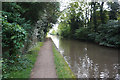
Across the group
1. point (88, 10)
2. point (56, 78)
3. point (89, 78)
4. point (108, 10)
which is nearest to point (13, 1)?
point (56, 78)

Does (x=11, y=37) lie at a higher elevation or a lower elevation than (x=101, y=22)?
lower

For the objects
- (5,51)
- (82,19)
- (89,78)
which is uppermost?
(82,19)

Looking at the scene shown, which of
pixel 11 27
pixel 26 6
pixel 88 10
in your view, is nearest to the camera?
pixel 11 27

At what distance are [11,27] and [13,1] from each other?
6.67 ft

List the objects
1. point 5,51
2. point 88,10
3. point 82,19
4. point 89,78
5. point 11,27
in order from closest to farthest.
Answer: point 11,27, point 5,51, point 89,78, point 88,10, point 82,19

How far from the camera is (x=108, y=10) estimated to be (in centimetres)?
1991

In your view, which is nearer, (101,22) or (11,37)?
(11,37)

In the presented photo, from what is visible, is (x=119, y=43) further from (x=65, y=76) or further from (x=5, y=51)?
(x=5, y=51)

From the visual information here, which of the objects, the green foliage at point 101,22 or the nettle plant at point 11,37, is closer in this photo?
the nettle plant at point 11,37

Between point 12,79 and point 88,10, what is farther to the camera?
point 88,10

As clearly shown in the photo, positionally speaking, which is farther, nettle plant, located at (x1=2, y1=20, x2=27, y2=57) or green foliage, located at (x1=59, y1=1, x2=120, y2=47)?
green foliage, located at (x1=59, y1=1, x2=120, y2=47)

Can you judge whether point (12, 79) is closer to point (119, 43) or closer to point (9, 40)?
point (9, 40)

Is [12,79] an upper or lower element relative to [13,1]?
lower

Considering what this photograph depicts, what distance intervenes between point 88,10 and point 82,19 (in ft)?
18.1
